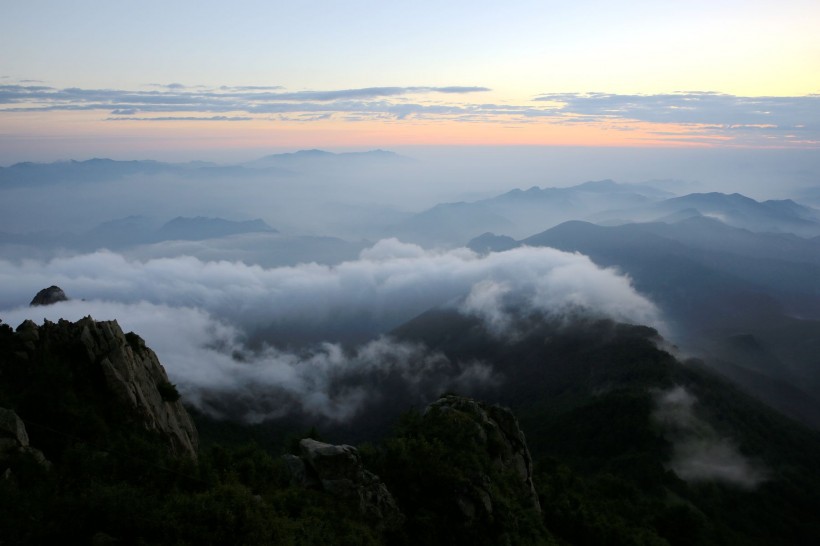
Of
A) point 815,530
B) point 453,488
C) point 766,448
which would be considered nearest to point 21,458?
point 453,488

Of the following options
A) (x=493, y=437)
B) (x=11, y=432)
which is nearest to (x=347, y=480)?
(x=11, y=432)

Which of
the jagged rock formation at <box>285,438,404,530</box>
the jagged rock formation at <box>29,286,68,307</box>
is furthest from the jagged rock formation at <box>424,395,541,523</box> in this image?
the jagged rock formation at <box>29,286,68,307</box>

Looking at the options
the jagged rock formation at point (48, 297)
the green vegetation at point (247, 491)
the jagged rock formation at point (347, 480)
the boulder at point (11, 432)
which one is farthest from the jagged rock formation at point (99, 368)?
the jagged rock formation at point (48, 297)

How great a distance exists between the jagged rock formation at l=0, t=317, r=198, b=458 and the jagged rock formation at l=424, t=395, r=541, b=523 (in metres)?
18.2

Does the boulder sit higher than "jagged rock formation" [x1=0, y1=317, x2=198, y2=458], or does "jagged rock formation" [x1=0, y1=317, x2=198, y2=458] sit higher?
the boulder

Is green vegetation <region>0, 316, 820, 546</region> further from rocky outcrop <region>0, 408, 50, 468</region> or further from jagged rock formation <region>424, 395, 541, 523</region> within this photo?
rocky outcrop <region>0, 408, 50, 468</region>

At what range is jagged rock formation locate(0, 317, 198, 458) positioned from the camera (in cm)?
3152

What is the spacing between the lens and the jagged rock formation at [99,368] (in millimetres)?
31516

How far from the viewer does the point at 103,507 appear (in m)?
18.4

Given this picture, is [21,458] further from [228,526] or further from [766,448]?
[766,448]

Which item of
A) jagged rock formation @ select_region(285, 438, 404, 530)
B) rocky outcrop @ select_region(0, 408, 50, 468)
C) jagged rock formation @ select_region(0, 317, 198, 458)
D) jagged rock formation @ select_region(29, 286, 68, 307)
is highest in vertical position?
rocky outcrop @ select_region(0, 408, 50, 468)

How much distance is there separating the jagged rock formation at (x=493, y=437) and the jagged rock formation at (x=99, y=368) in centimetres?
1819

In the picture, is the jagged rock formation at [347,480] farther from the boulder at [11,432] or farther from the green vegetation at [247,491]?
the boulder at [11,432]

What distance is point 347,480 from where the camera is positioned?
2898 cm
